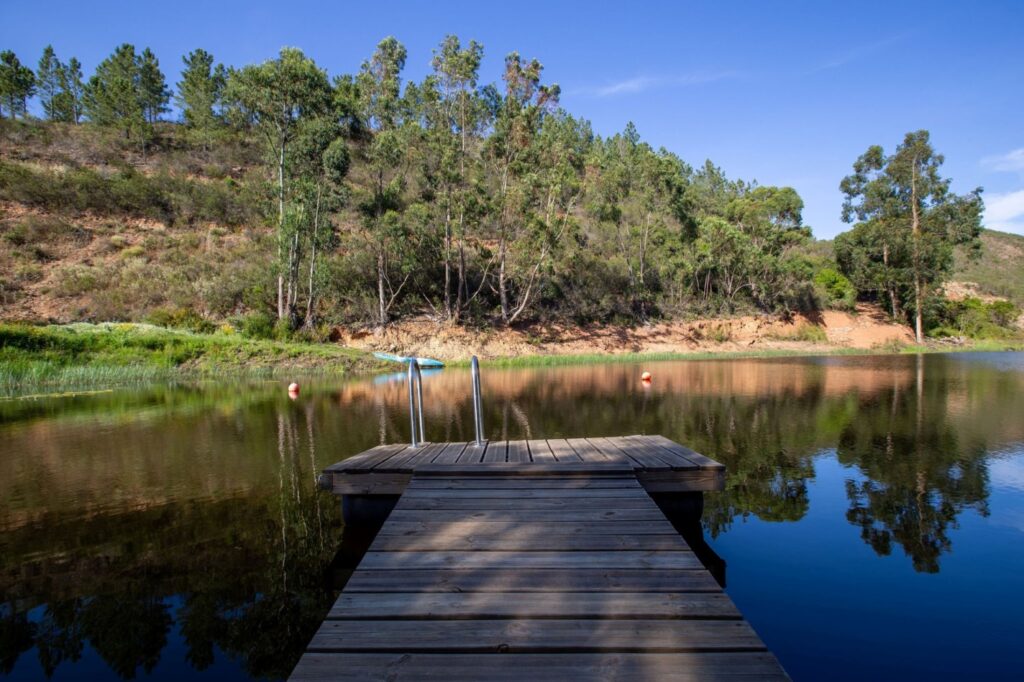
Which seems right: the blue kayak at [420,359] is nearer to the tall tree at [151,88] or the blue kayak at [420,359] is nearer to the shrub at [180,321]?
the shrub at [180,321]

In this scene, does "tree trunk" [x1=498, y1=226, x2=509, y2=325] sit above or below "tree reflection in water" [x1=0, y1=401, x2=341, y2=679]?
above

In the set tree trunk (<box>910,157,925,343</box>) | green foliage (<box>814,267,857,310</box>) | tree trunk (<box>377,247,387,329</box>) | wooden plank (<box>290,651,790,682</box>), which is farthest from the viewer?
green foliage (<box>814,267,857,310</box>)

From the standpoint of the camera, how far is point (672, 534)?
3541mm

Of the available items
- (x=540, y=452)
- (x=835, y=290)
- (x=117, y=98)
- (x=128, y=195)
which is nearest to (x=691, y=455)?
(x=540, y=452)

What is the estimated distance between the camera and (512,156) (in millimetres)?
31844

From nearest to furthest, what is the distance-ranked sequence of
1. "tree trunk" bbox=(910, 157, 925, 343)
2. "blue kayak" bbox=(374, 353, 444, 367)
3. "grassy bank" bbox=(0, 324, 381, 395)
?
"grassy bank" bbox=(0, 324, 381, 395) → "blue kayak" bbox=(374, 353, 444, 367) → "tree trunk" bbox=(910, 157, 925, 343)

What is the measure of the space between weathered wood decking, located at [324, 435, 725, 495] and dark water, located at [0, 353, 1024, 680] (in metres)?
0.53

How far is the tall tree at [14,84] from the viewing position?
1786 inches

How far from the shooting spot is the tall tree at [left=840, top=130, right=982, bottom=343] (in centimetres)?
3756

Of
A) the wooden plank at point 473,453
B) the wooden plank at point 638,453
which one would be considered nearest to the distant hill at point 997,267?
the wooden plank at point 638,453

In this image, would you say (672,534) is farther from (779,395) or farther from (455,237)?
(455,237)

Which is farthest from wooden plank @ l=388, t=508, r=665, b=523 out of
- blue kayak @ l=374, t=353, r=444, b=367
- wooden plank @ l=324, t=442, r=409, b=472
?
blue kayak @ l=374, t=353, r=444, b=367

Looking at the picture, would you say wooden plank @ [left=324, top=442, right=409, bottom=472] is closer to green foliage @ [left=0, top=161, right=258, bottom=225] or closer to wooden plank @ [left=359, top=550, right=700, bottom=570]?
wooden plank @ [left=359, top=550, right=700, bottom=570]

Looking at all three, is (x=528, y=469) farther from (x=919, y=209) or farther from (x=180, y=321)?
(x=919, y=209)
